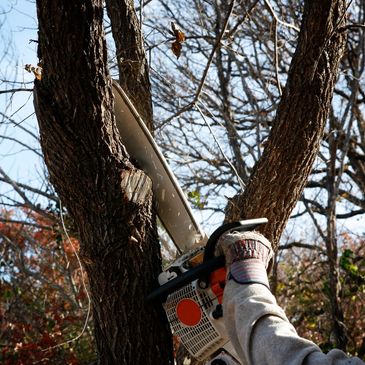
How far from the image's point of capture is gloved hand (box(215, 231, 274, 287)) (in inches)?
80.0

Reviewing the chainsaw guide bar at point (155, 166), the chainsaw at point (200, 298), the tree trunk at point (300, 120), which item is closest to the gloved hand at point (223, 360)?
the chainsaw at point (200, 298)

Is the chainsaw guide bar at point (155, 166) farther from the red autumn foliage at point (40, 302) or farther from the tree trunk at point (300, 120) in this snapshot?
the red autumn foliage at point (40, 302)

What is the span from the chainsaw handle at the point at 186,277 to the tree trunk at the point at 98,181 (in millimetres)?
73

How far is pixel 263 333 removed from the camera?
5.98 ft

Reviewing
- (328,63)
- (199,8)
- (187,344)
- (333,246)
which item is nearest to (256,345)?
(187,344)

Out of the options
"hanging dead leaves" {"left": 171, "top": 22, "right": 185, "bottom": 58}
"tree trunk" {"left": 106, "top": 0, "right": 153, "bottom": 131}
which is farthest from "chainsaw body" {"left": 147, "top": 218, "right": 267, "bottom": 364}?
"hanging dead leaves" {"left": 171, "top": 22, "right": 185, "bottom": 58}

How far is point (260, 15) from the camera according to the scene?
7.99 metres

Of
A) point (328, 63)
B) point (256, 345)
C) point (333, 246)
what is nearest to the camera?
point (256, 345)

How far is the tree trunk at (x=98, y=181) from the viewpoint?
90.6 inches

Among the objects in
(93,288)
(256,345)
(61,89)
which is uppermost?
(61,89)

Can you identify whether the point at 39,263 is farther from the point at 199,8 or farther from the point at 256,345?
the point at 256,345

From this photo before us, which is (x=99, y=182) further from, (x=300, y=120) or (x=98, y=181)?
(x=300, y=120)

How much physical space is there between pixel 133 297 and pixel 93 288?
0.17 meters

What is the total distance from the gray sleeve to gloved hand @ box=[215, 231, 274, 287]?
0.11 ft
